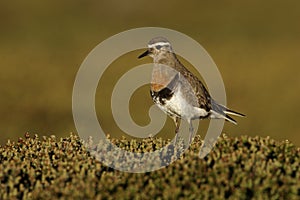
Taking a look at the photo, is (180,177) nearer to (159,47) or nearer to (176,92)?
(176,92)

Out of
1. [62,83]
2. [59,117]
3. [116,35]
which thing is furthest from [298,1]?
[59,117]

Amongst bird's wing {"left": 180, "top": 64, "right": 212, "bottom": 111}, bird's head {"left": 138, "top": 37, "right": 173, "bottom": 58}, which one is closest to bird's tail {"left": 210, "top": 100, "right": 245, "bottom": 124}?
bird's wing {"left": 180, "top": 64, "right": 212, "bottom": 111}

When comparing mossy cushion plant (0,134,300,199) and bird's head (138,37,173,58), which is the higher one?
bird's head (138,37,173,58)

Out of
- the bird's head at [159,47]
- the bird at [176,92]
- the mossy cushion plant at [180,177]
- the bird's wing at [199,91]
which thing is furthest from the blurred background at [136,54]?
the mossy cushion plant at [180,177]

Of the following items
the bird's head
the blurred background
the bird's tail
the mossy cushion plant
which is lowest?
the mossy cushion plant

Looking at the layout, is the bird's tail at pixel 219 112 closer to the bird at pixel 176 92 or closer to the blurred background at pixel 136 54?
the bird at pixel 176 92

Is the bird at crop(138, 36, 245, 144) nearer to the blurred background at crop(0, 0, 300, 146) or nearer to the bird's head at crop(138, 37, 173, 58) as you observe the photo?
the bird's head at crop(138, 37, 173, 58)

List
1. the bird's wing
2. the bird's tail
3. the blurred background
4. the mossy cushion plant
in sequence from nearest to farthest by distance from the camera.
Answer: the mossy cushion plant, the bird's wing, the bird's tail, the blurred background
